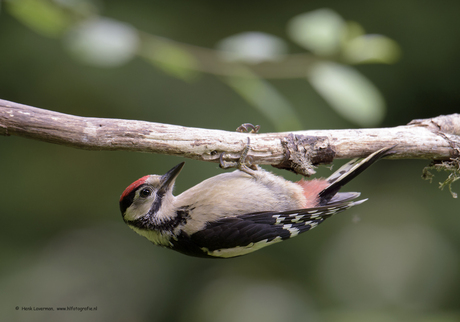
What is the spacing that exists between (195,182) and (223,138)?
185 centimetres

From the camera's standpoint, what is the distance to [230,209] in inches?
77.8

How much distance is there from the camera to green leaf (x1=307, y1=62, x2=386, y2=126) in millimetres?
1657

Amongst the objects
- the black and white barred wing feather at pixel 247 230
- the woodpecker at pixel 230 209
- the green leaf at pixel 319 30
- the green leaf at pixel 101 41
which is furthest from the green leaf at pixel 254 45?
the black and white barred wing feather at pixel 247 230

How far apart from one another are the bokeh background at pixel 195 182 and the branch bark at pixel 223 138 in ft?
5.00

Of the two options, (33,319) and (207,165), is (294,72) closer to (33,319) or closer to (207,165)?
(207,165)

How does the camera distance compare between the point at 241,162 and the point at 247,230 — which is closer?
the point at 241,162

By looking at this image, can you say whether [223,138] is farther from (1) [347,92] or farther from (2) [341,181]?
(2) [341,181]

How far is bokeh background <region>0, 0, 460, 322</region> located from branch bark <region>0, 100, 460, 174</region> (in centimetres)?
152

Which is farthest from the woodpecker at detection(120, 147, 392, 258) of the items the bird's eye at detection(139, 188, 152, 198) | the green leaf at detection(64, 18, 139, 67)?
the green leaf at detection(64, 18, 139, 67)

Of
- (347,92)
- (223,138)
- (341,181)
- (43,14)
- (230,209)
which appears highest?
(43,14)

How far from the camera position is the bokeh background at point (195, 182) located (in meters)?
3.50

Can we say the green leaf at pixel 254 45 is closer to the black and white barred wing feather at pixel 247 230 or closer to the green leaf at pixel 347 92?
the green leaf at pixel 347 92

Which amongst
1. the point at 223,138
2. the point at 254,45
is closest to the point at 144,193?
the point at 223,138

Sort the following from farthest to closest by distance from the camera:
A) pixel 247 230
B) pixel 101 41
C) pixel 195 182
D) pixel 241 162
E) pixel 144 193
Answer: pixel 195 182 → pixel 144 193 → pixel 247 230 → pixel 241 162 → pixel 101 41
